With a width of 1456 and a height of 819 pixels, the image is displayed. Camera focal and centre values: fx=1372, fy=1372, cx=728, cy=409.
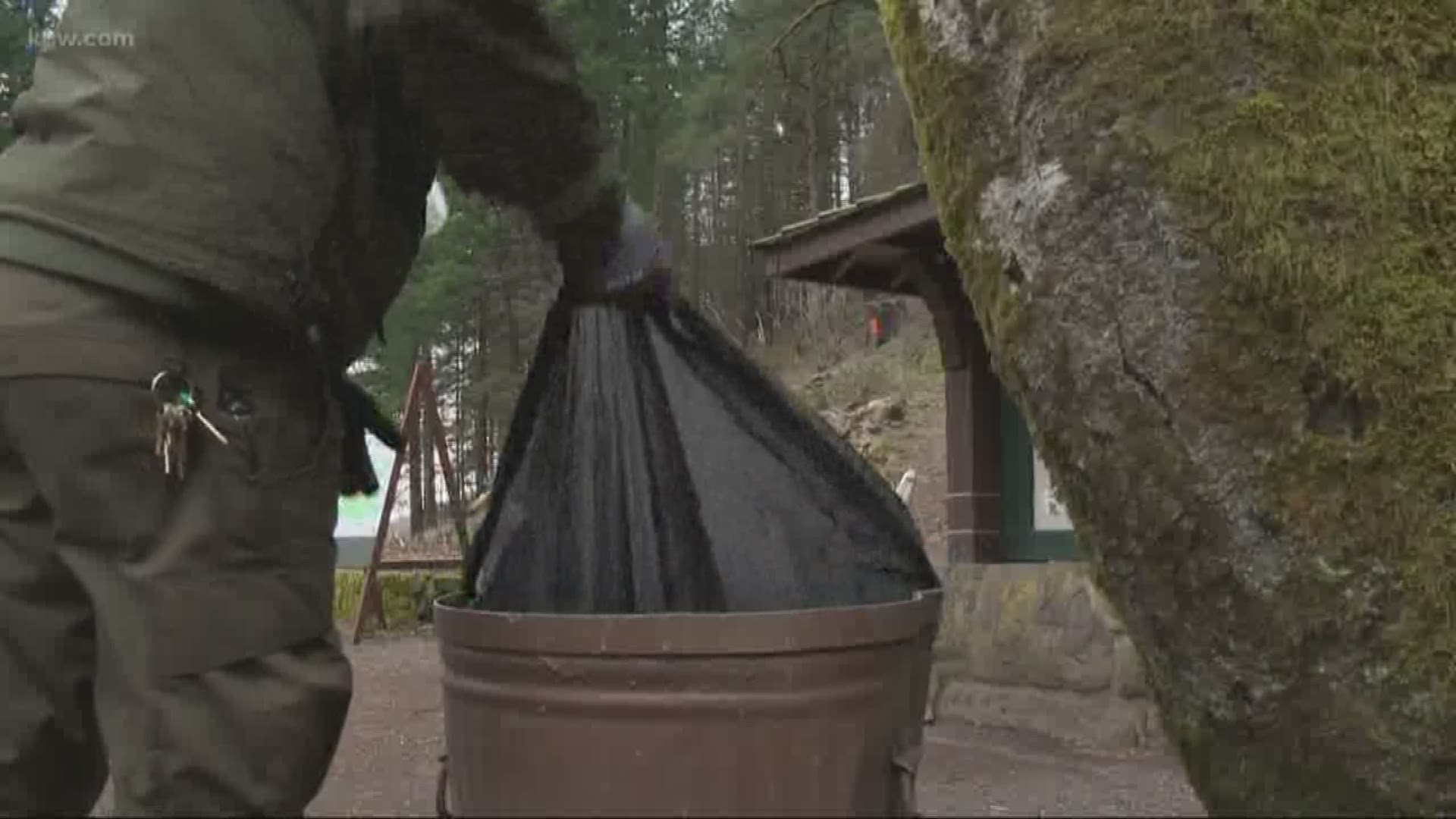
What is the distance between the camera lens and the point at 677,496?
5.08ft

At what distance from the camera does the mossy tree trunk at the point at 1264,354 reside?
4.82 ft

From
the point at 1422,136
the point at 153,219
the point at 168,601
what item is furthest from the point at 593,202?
the point at 1422,136

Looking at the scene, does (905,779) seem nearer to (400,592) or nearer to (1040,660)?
(1040,660)

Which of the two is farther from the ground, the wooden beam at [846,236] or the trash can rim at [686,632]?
the wooden beam at [846,236]

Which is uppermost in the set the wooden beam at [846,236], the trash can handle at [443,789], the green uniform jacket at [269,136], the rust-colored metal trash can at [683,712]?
the wooden beam at [846,236]

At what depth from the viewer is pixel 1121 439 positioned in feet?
5.11

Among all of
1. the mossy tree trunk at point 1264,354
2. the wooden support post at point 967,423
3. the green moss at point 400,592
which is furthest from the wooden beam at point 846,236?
the green moss at point 400,592

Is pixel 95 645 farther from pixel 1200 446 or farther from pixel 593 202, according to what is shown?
pixel 1200 446

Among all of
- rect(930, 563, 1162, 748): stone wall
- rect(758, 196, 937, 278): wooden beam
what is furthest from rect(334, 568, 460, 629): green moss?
rect(930, 563, 1162, 748): stone wall

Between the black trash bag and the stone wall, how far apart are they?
10.2ft

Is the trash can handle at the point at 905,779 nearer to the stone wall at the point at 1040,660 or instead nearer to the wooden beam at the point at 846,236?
the stone wall at the point at 1040,660

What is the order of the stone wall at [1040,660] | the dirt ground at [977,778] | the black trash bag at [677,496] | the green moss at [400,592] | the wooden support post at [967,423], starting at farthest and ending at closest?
the green moss at [400,592], the wooden support post at [967,423], the stone wall at [1040,660], the dirt ground at [977,778], the black trash bag at [677,496]

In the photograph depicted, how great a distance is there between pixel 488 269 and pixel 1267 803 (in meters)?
7.25

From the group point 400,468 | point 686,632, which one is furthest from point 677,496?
point 400,468
